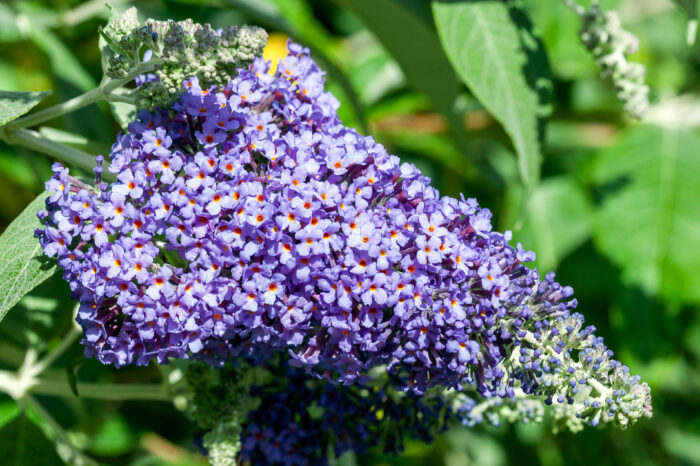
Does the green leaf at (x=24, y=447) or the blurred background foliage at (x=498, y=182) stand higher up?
the blurred background foliage at (x=498, y=182)

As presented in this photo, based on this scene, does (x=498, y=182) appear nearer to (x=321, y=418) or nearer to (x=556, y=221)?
(x=556, y=221)

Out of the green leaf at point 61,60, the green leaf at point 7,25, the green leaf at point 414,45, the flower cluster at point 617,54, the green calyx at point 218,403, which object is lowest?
the green calyx at point 218,403

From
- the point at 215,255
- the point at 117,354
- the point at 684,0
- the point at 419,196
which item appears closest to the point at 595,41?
the point at 684,0

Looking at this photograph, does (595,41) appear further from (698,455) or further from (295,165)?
(698,455)

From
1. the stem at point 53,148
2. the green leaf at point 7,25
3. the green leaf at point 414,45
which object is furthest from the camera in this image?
the green leaf at point 7,25

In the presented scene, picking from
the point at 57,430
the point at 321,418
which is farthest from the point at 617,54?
the point at 57,430

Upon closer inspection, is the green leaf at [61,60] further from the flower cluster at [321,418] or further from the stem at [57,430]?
the flower cluster at [321,418]

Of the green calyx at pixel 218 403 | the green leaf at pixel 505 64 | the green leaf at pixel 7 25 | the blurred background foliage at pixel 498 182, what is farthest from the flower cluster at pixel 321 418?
the green leaf at pixel 7 25

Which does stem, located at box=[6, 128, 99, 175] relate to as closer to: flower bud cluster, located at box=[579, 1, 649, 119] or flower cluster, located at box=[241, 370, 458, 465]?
flower cluster, located at box=[241, 370, 458, 465]
